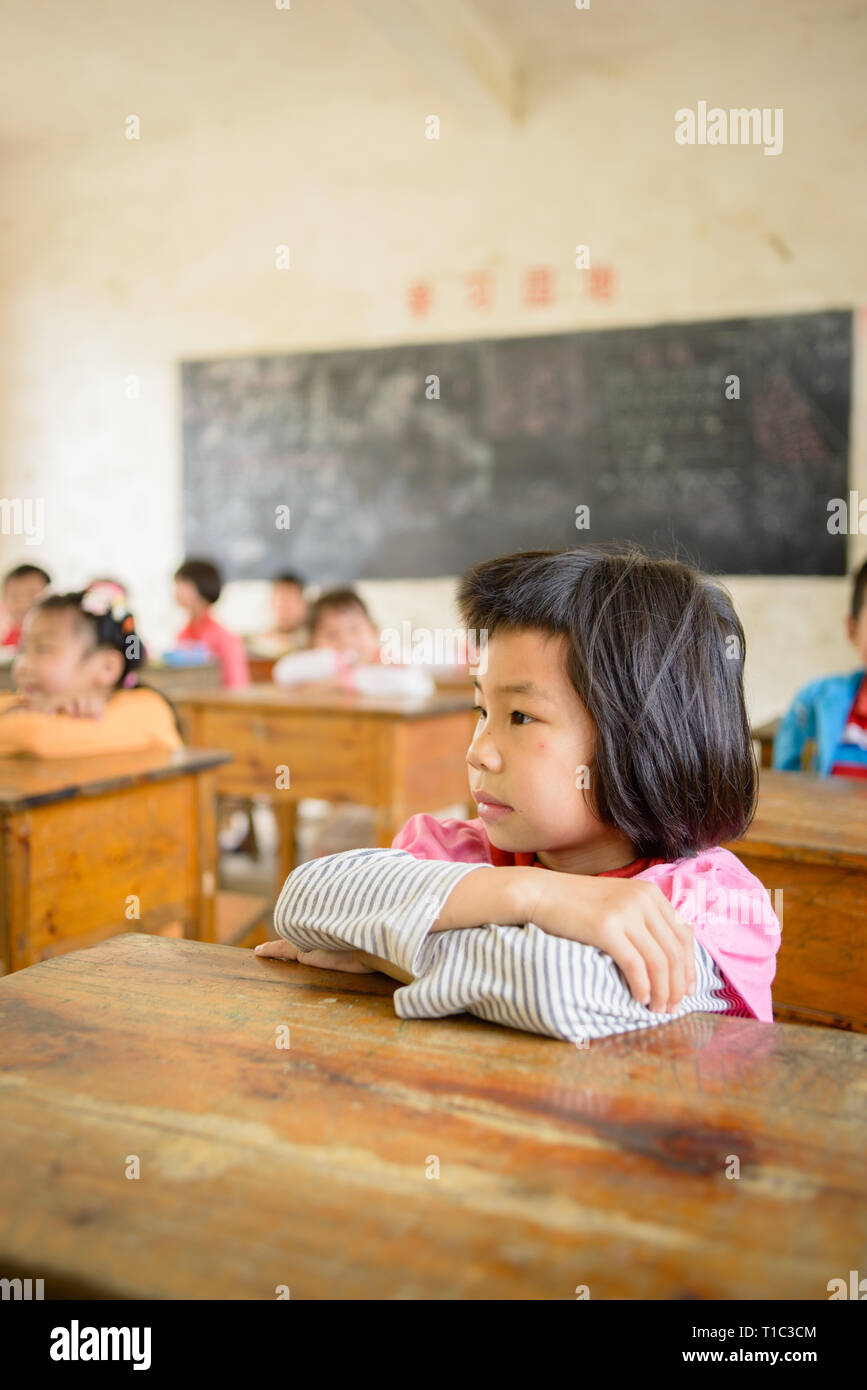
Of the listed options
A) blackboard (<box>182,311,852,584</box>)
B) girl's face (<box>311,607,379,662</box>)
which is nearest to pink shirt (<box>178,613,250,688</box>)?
girl's face (<box>311,607,379,662</box>)

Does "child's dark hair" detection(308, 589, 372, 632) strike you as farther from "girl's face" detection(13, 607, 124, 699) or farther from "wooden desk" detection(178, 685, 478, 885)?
"girl's face" detection(13, 607, 124, 699)

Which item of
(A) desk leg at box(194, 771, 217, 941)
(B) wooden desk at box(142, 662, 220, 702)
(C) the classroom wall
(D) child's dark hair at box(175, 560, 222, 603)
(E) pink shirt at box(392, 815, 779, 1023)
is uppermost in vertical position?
(C) the classroom wall

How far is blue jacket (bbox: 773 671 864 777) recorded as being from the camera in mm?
2352

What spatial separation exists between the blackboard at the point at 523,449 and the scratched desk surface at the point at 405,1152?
3.92 metres

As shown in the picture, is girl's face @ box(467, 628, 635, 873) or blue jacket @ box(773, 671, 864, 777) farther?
blue jacket @ box(773, 671, 864, 777)

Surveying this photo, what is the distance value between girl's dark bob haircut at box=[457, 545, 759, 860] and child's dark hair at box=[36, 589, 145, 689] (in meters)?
1.74

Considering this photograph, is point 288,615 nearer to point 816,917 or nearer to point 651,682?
point 816,917

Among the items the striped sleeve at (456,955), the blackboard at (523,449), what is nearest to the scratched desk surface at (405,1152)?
the striped sleeve at (456,955)

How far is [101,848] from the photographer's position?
2.16m

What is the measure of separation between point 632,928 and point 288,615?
5.09m

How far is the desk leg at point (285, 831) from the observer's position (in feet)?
12.5

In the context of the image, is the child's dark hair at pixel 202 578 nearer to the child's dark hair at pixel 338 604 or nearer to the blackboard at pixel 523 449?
the blackboard at pixel 523 449
